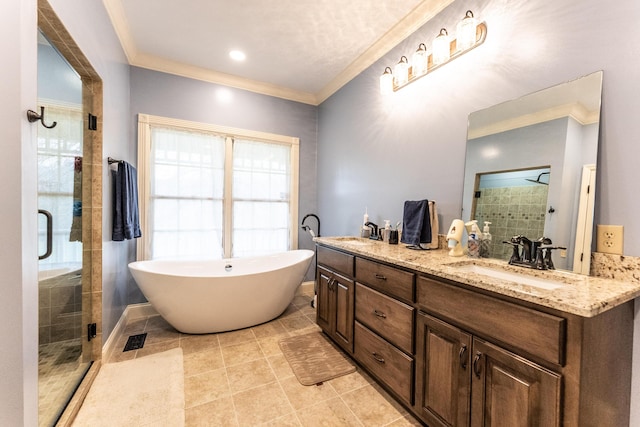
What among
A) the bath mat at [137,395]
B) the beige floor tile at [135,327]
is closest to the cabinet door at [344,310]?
the bath mat at [137,395]

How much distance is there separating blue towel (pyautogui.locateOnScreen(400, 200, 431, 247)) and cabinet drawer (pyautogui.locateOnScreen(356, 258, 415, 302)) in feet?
1.41

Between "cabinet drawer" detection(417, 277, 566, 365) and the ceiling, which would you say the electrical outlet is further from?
the ceiling

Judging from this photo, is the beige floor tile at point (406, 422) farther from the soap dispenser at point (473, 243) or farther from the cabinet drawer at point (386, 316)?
the soap dispenser at point (473, 243)

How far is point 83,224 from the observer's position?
1.83m

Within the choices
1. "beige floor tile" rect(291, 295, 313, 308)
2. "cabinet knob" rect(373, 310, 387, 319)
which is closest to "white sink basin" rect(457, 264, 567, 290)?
"cabinet knob" rect(373, 310, 387, 319)

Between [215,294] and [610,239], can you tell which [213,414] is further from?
[610,239]

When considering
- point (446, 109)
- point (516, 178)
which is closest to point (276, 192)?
point (446, 109)

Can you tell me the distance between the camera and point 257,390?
1.71 meters

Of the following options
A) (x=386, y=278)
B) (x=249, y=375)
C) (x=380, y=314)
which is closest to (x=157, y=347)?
(x=249, y=375)

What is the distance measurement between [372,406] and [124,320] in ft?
8.28

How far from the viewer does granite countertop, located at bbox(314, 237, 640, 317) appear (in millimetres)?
844

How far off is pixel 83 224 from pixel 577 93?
3.11 metres

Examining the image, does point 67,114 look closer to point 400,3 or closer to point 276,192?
point 276,192

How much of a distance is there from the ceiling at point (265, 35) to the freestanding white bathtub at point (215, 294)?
2.17 metres
